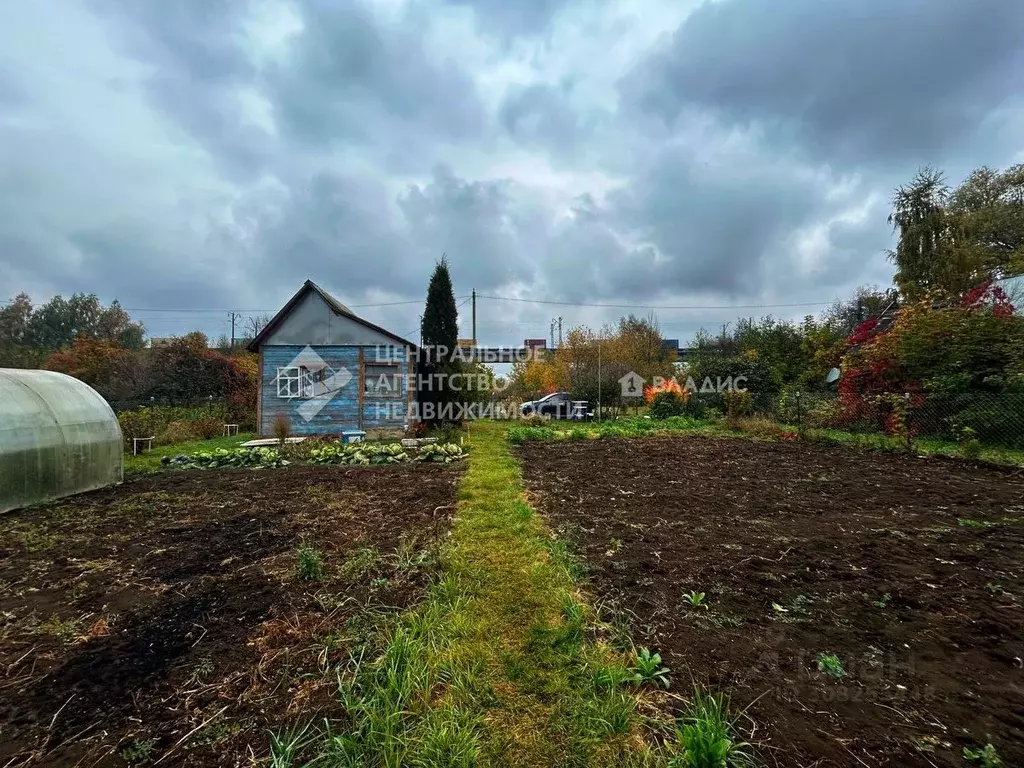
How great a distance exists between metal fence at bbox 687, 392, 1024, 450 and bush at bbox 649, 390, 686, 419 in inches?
140

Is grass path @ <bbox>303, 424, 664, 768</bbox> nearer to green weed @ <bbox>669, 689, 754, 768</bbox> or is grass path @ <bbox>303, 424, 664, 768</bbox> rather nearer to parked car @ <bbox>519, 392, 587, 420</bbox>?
green weed @ <bbox>669, 689, 754, 768</bbox>

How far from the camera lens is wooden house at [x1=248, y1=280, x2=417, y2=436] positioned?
41.4 ft

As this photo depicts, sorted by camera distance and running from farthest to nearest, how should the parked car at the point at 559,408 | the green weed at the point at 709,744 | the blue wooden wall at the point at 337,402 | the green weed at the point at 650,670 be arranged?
the parked car at the point at 559,408 → the blue wooden wall at the point at 337,402 → the green weed at the point at 650,670 → the green weed at the point at 709,744

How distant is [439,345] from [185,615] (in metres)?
10.8

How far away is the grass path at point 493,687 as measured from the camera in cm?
168

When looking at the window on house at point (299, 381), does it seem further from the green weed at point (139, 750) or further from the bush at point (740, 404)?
the bush at point (740, 404)

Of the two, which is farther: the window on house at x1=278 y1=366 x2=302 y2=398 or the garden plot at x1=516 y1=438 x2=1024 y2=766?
the window on house at x1=278 y1=366 x2=302 y2=398

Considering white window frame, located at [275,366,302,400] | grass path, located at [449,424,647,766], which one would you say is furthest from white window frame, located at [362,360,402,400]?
grass path, located at [449,424,647,766]

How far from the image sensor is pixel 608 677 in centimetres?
205

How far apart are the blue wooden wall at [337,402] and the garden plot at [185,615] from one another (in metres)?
6.99

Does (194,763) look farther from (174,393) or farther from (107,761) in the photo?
(174,393)

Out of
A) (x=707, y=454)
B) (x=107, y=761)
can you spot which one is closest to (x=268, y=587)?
(x=107, y=761)

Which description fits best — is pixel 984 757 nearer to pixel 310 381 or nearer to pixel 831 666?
pixel 831 666

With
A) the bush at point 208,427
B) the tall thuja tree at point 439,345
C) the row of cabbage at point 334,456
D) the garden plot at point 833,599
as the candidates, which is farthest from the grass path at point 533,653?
the bush at point 208,427
